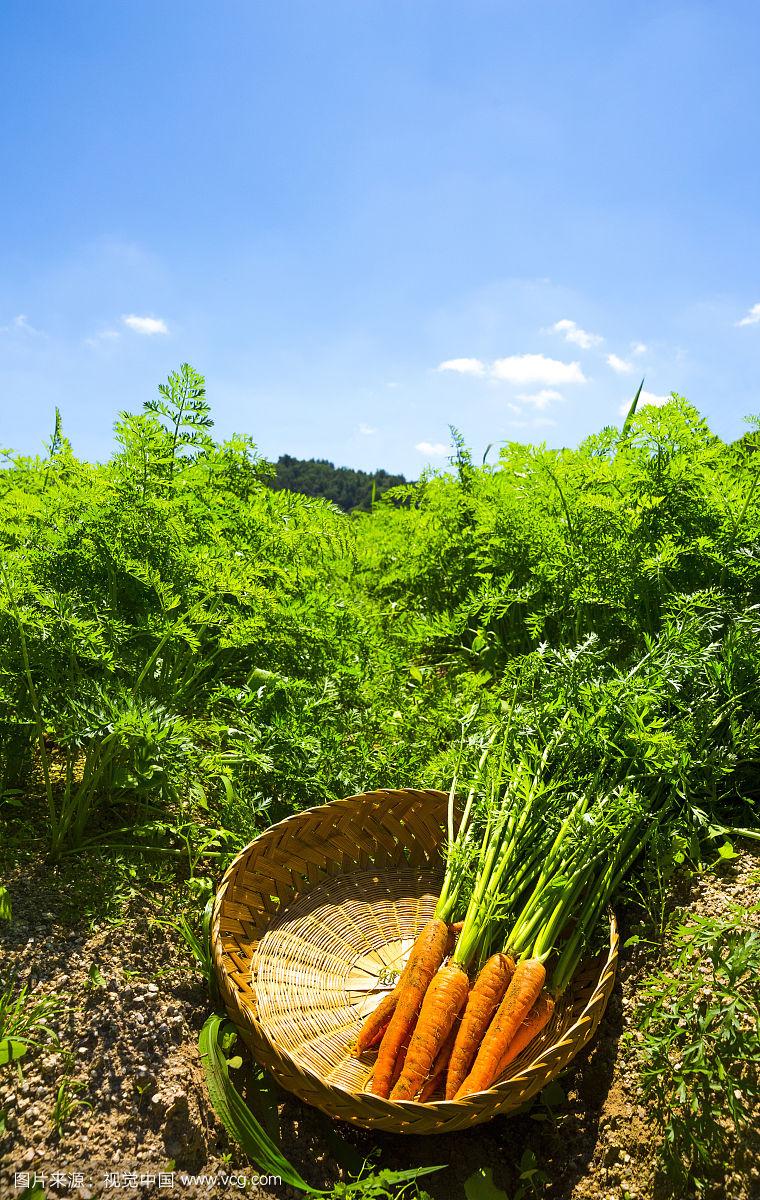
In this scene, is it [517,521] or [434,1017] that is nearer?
[434,1017]

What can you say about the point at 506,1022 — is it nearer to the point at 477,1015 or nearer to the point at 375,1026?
the point at 477,1015

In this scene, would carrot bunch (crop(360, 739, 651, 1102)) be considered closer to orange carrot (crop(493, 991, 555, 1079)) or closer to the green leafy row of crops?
orange carrot (crop(493, 991, 555, 1079))

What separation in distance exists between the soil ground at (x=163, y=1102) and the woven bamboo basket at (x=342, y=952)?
13 cm

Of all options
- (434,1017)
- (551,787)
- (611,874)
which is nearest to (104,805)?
(434,1017)

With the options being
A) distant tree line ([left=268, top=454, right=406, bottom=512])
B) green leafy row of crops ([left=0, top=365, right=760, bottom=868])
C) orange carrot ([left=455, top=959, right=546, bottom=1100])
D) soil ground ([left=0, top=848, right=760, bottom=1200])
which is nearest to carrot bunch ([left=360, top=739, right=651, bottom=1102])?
orange carrot ([left=455, top=959, right=546, bottom=1100])

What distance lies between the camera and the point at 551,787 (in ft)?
6.90

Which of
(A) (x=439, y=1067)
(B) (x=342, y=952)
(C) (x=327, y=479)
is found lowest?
(A) (x=439, y=1067)

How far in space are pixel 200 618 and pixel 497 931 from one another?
119cm

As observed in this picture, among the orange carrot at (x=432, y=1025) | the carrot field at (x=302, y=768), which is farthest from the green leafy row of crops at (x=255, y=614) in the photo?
the orange carrot at (x=432, y=1025)

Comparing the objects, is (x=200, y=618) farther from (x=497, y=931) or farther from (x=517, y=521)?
(x=517, y=521)

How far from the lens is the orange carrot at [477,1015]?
6.13 feet

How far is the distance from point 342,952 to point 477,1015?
1.72ft

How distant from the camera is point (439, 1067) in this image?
191 cm

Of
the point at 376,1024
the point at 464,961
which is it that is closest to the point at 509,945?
the point at 464,961
